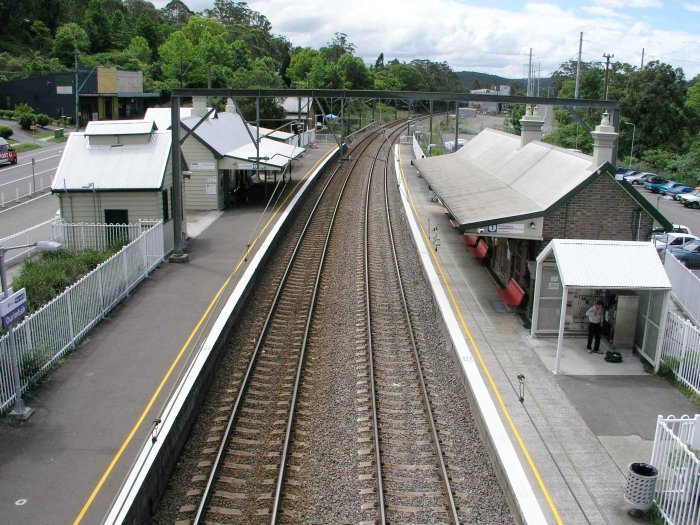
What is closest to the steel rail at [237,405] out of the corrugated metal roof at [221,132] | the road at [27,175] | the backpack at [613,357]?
the backpack at [613,357]

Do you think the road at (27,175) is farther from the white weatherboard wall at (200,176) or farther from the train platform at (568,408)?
the train platform at (568,408)

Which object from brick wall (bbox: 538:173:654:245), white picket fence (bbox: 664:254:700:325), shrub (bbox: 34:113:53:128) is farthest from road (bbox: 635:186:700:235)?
shrub (bbox: 34:113:53:128)

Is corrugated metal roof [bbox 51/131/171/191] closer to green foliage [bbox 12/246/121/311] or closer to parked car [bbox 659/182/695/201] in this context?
green foliage [bbox 12/246/121/311]

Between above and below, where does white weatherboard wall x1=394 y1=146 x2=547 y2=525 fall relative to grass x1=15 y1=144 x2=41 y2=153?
below

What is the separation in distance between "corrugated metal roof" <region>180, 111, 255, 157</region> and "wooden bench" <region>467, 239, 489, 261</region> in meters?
10.6

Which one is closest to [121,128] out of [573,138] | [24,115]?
[24,115]

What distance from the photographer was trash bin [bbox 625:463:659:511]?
9.13m

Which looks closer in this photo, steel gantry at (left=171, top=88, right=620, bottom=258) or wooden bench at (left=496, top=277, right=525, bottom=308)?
wooden bench at (left=496, top=277, right=525, bottom=308)

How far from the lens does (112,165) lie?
73.6ft

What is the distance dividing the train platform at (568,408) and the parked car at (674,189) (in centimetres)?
3270

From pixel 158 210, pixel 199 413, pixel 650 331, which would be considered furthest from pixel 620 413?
pixel 158 210

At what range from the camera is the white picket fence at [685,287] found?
1794cm

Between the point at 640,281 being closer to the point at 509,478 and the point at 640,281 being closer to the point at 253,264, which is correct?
the point at 509,478

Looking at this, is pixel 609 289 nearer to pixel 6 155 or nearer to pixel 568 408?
pixel 568 408
